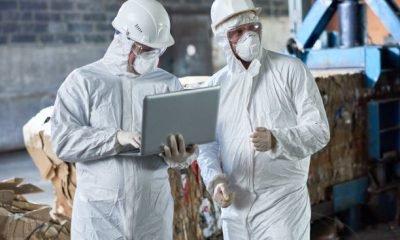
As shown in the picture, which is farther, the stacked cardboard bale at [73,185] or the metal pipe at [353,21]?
the metal pipe at [353,21]

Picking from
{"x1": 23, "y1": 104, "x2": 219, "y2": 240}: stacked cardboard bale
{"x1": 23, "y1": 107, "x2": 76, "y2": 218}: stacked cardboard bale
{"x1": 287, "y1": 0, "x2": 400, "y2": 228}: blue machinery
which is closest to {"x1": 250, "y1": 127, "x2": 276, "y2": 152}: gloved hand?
{"x1": 23, "y1": 104, "x2": 219, "y2": 240}: stacked cardboard bale

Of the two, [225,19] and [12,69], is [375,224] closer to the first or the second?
[225,19]

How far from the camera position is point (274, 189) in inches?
103

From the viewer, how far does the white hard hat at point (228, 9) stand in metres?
2.61

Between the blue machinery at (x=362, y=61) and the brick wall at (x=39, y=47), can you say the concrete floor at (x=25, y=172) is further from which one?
the blue machinery at (x=362, y=61)

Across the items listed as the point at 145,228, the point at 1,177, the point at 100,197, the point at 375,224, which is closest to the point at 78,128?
the point at 100,197

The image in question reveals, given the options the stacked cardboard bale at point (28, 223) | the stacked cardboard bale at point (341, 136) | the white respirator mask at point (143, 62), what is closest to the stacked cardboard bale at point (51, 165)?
the stacked cardboard bale at point (28, 223)

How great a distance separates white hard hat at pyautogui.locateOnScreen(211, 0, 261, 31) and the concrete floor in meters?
4.09

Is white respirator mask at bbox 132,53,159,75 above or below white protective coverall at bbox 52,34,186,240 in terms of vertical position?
above

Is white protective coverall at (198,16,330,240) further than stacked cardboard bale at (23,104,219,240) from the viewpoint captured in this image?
No

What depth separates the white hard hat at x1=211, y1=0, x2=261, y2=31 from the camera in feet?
8.57

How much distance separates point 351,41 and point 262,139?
3403 millimetres

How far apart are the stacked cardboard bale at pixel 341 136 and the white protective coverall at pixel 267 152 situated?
7.02ft

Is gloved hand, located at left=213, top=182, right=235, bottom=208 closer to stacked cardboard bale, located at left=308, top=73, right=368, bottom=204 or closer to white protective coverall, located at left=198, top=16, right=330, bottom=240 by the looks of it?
white protective coverall, located at left=198, top=16, right=330, bottom=240
